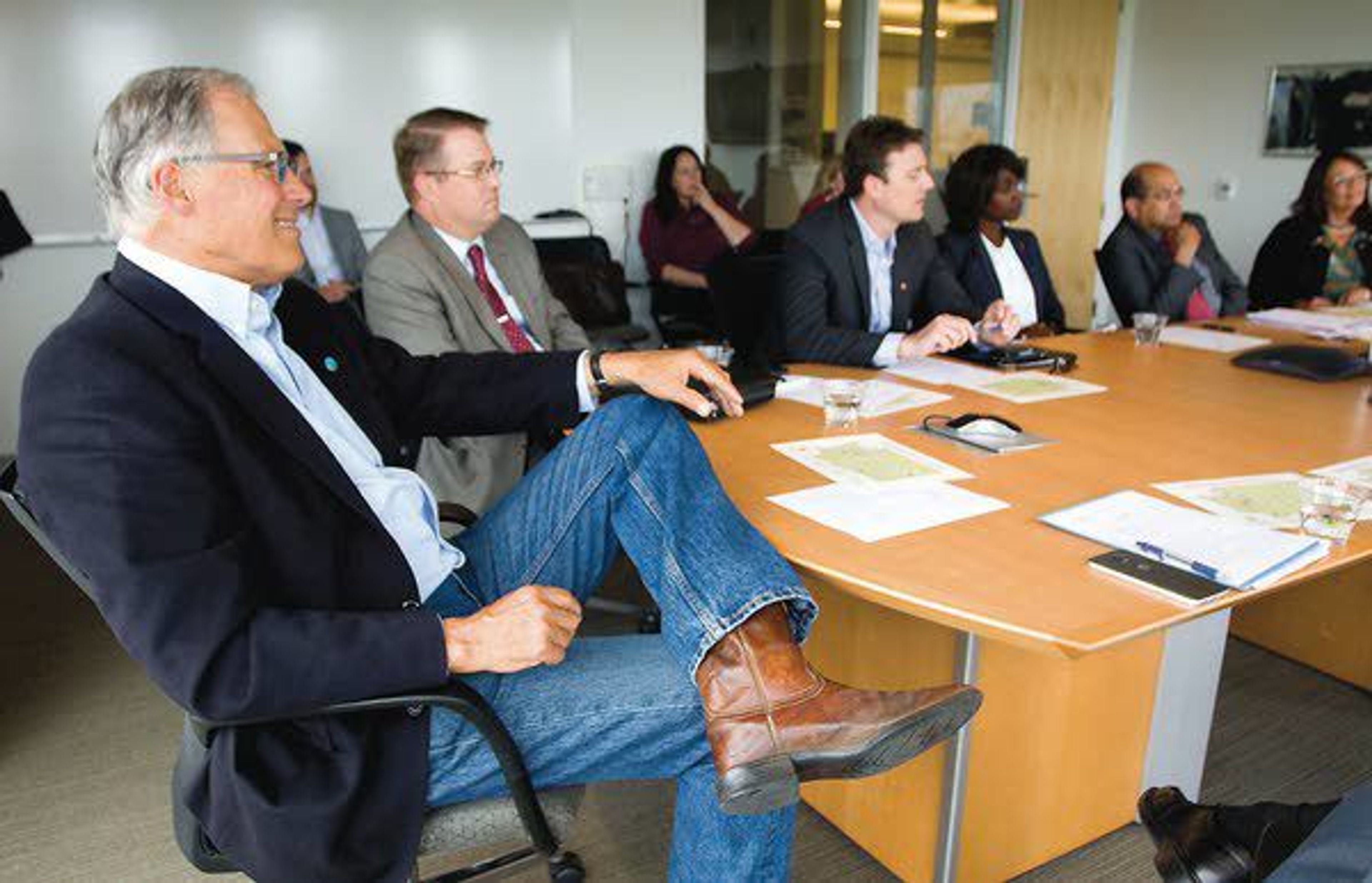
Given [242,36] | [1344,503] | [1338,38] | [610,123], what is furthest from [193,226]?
[1338,38]

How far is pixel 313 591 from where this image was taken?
48.4 inches

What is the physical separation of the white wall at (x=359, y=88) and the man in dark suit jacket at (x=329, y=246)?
17 cm

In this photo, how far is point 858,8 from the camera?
614 cm

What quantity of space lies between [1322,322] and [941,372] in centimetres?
Result: 159

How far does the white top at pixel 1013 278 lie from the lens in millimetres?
3420

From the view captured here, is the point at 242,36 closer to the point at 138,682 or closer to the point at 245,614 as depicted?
the point at 138,682

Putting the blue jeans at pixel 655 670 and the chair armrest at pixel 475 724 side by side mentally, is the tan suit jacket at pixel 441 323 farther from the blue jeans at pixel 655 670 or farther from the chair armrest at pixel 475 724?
the chair armrest at pixel 475 724

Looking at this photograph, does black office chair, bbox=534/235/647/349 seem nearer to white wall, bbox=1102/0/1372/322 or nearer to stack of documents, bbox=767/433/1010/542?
stack of documents, bbox=767/433/1010/542

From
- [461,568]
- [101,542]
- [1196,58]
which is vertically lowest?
[461,568]

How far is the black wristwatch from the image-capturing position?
1817mm

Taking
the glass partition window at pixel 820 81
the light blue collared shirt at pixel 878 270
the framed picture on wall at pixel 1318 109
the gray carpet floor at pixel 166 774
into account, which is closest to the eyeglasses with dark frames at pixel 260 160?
the gray carpet floor at pixel 166 774

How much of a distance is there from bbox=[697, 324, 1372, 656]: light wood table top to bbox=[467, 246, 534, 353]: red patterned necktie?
2.52 ft

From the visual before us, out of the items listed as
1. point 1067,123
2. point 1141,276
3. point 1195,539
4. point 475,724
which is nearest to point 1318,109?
point 1067,123

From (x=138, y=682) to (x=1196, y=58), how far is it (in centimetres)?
688
